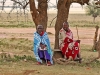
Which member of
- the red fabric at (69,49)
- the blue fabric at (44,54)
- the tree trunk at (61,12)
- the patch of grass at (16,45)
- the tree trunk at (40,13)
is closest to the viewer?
the blue fabric at (44,54)

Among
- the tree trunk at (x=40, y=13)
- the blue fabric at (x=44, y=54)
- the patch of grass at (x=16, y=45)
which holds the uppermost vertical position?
the tree trunk at (x=40, y=13)

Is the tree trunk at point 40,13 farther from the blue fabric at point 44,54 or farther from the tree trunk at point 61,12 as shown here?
the blue fabric at point 44,54

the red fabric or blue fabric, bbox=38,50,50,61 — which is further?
the red fabric

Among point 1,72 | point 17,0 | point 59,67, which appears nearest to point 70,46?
point 59,67

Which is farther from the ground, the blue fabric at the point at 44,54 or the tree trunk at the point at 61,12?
the tree trunk at the point at 61,12

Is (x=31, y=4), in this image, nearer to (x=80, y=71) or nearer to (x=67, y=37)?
(x=67, y=37)

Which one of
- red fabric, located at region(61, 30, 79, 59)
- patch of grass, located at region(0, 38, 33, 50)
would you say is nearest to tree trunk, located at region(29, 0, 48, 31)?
red fabric, located at region(61, 30, 79, 59)

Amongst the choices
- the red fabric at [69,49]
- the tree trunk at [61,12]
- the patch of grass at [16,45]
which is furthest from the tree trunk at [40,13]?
the patch of grass at [16,45]

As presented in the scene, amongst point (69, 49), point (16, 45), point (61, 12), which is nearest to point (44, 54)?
point (69, 49)

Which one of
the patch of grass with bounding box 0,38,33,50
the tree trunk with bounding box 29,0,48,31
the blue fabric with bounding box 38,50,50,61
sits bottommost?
the patch of grass with bounding box 0,38,33,50

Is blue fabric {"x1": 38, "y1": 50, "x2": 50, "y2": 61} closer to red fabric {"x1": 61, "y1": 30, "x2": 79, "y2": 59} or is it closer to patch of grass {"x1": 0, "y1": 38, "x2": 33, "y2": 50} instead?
red fabric {"x1": 61, "y1": 30, "x2": 79, "y2": 59}

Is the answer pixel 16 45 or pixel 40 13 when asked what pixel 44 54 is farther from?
pixel 16 45

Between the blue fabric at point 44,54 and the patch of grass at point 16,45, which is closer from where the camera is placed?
the blue fabric at point 44,54

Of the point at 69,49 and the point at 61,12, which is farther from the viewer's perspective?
the point at 61,12
